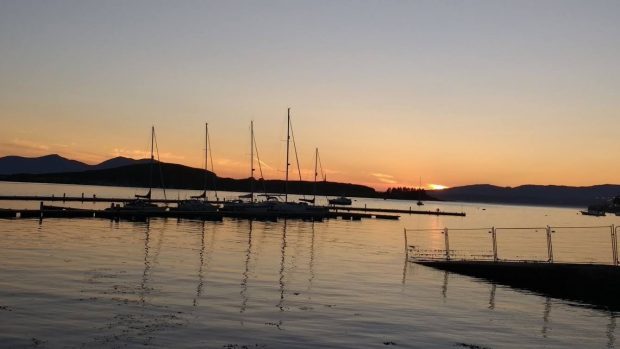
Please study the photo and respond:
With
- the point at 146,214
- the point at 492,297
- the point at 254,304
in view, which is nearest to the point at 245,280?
the point at 254,304

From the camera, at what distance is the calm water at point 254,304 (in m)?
18.9

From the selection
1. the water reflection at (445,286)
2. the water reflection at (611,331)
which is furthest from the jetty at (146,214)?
the water reflection at (611,331)

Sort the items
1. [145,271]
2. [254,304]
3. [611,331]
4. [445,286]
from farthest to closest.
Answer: [445,286] < [145,271] < [254,304] < [611,331]

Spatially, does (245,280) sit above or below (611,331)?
above

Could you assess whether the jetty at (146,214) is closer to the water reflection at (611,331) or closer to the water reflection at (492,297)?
the water reflection at (492,297)

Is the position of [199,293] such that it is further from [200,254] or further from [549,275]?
[549,275]

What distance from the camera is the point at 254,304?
81.5ft

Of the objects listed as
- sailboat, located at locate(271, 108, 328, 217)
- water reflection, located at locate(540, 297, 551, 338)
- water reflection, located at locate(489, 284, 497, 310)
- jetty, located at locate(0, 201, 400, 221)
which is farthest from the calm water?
sailboat, located at locate(271, 108, 328, 217)

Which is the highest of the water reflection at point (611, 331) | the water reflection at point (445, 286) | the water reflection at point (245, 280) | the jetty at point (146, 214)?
the jetty at point (146, 214)

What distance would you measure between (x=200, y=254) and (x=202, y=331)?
25594 millimetres

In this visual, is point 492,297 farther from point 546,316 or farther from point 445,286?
point 546,316

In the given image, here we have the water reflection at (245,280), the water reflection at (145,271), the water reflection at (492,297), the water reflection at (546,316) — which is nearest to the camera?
the water reflection at (546,316)

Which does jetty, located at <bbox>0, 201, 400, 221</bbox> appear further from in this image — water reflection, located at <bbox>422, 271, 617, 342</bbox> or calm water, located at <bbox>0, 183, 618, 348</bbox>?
water reflection, located at <bbox>422, 271, 617, 342</bbox>

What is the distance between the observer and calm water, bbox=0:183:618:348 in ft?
62.0
